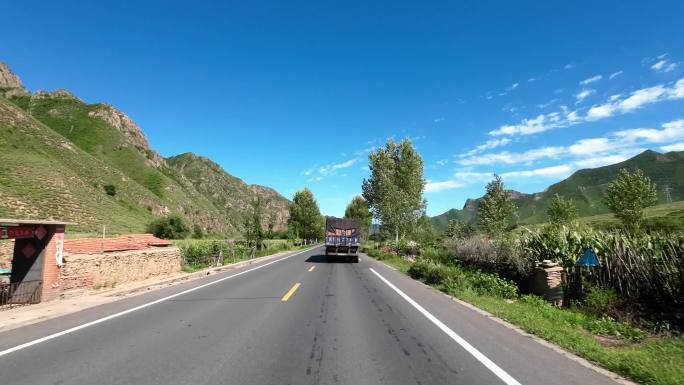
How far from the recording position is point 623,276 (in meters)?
9.15

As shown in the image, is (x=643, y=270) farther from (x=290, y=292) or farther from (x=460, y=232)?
(x=460, y=232)

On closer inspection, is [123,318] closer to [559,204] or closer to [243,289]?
[243,289]

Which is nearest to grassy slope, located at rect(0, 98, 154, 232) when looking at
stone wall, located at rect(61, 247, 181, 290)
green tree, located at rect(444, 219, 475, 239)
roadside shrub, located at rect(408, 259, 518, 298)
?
stone wall, located at rect(61, 247, 181, 290)

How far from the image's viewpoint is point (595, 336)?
6.97m

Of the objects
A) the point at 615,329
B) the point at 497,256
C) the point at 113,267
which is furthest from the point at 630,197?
the point at 113,267

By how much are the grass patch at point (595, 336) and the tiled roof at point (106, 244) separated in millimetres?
13875

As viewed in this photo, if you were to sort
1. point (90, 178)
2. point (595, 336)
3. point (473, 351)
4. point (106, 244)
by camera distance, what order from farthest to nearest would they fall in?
point (90, 178), point (106, 244), point (595, 336), point (473, 351)

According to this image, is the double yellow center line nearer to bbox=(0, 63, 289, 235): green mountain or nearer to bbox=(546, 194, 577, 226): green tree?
bbox=(0, 63, 289, 235): green mountain

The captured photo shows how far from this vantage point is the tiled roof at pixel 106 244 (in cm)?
1691

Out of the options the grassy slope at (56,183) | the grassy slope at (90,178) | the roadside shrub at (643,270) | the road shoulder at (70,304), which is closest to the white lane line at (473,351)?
the roadside shrub at (643,270)

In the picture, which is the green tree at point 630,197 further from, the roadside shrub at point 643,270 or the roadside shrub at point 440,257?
the roadside shrub at point 643,270

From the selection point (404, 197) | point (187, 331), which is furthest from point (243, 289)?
point (404, 197)

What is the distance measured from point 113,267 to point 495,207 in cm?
3249

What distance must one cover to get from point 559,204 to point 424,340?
58.3 m
